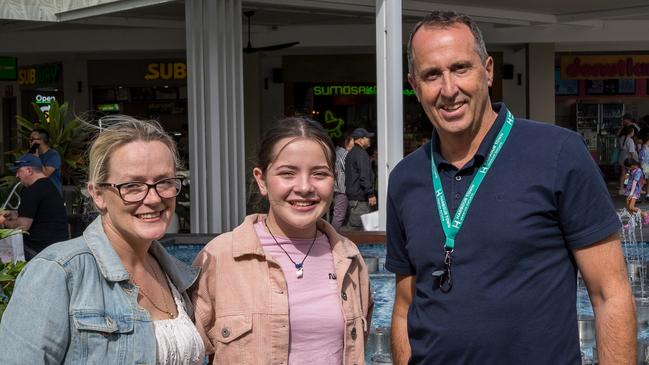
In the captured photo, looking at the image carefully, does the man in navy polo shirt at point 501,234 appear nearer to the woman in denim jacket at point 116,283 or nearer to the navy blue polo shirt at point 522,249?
the navy blue polo shirt at point 522,249

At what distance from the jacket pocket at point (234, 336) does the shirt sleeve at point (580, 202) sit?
39.8 inches

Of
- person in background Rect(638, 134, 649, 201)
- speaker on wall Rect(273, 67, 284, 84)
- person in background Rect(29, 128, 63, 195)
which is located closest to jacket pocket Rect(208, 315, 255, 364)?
person in background Rect(29, 128, 63, 195)

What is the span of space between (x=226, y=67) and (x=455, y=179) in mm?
9355

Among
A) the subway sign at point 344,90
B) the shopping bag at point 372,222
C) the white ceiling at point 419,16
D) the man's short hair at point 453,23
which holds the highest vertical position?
the white ceiling at point 419,16

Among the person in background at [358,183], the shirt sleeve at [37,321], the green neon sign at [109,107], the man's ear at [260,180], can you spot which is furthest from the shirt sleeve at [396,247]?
the green neon sign at [109,107]

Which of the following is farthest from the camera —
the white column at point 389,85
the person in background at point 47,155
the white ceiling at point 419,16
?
the white ceiling at point 419,16

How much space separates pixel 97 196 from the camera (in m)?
2.45

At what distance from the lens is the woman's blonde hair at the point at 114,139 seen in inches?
95.3

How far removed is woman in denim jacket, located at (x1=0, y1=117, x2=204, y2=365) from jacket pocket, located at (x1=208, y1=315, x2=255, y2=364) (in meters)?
0.14

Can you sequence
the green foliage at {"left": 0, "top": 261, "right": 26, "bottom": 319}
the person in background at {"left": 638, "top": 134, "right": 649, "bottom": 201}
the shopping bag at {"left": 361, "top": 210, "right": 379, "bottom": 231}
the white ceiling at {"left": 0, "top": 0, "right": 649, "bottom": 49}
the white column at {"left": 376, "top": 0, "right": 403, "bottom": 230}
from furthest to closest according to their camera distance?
the person in background at {"left": 638, "top": 134, "right": 649, "bottom": 201}, the white ceiling at {"left": 0, "top": 0, "right": 649, "bottom": 49}, the shopping bag at {"left": 361, "top": 210, "right": 379, "bottom": 231}, the white column at {"left": 376, "top": 0, "right": 403, "bottom": 230}, the green foliage at {"left": 0, "top": 261, "right": 26, "bottom": 319}

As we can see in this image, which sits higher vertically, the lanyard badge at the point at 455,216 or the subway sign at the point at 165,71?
the subway sign at the point at 165,71

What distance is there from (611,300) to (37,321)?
4.67ft

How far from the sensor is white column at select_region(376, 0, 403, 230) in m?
10.0

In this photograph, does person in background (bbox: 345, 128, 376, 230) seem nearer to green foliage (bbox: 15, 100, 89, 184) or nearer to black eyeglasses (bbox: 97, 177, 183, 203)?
green foliage (bbox: 15, 100, 89, 184)
